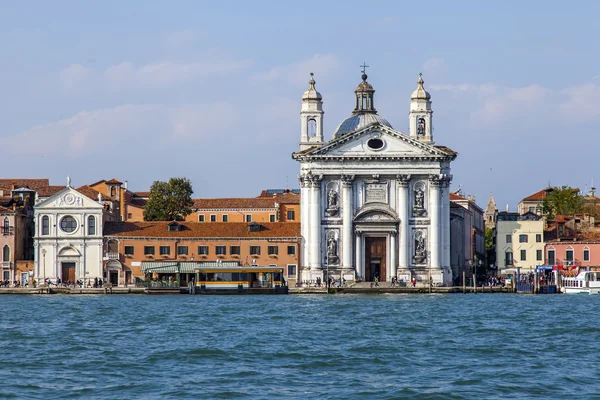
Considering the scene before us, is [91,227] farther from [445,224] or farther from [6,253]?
[445,224]

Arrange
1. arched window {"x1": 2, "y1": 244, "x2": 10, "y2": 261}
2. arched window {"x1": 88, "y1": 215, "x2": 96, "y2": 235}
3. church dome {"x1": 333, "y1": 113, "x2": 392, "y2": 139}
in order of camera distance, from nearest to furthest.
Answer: arched window {"x1": 88, "y1": 215, "x2": 96, "y2": 235} → arched window {"x1": 2, "y1": 244, "x2": 10, "y2": 261} → church dome {"x1": 333, "y1": 113, "x2": 392, "y2": 139}

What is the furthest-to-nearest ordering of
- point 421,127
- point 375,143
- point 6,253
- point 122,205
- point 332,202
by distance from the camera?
point 122,205, point 421,127, point 6,253, point 332,202, point 375,143

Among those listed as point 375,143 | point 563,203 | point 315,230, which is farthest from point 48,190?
point 563,203

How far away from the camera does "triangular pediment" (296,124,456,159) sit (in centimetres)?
7244

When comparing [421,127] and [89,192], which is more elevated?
[421,127]

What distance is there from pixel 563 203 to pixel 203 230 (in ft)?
104

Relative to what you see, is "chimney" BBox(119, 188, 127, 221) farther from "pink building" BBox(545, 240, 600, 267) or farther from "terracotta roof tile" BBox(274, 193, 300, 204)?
"pink building" BBox(545, 240, 600, 267)

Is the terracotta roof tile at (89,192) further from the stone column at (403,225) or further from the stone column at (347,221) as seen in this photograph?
the stone column at (403,225)

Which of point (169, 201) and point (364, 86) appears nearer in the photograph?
point (364, 86)

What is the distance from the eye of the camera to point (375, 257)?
7369cm

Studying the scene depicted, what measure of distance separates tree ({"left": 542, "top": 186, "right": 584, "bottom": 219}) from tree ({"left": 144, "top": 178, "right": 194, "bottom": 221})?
984 inches

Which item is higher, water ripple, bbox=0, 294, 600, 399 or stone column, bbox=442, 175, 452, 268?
stone column, bbox=442, 175, 452, 268

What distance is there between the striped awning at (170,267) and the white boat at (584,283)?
20226mm

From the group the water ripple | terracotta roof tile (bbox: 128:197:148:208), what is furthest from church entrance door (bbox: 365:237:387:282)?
terracotta roof tile (bbox: 128:197:148:208)
